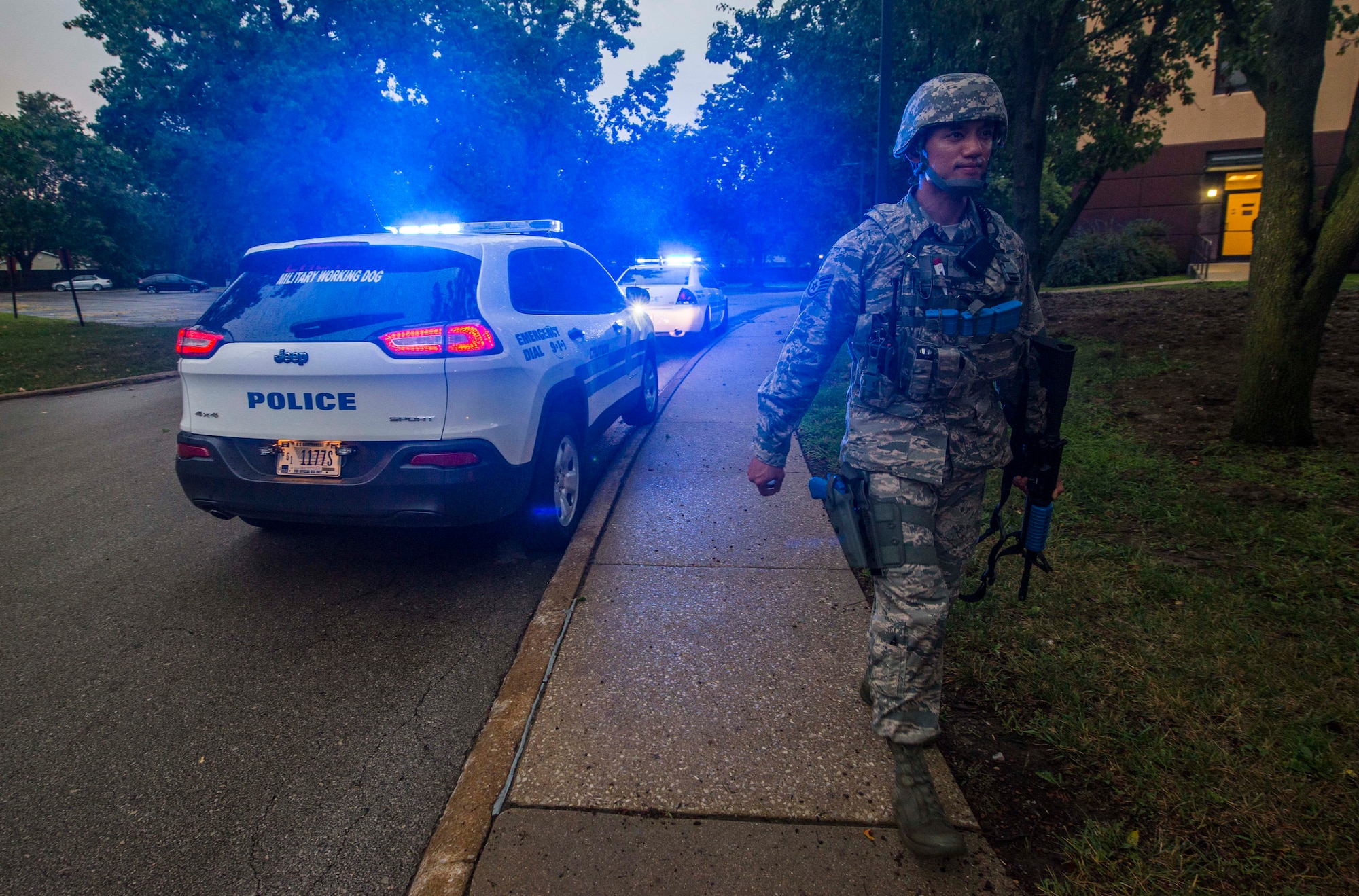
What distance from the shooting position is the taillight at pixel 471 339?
3.57 meters

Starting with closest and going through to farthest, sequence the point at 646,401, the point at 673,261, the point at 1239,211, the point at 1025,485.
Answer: the point at 1025,485 → the point at 646,401 → the point at 673,261 → the point at 1239,211

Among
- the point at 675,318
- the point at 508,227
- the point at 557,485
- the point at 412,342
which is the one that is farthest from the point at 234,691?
the point at 675,318

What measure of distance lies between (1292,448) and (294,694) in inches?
245

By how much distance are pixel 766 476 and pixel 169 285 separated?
63.7 metres

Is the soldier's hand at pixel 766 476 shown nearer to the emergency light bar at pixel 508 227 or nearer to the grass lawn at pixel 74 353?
the emergency light bar at pixel 508 227

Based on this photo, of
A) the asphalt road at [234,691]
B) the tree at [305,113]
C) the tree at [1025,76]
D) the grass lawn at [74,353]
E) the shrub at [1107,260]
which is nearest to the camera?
the asphalt road at [234,691]

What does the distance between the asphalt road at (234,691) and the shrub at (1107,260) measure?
21679 mm

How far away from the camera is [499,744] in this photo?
2.62m

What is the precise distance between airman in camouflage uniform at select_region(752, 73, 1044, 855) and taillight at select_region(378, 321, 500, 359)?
1794 millimetres

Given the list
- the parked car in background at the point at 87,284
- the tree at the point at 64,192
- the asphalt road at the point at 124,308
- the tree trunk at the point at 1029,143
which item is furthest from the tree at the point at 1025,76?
the parked car in background at the point at 87,284

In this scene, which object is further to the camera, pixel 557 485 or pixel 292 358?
pixel 557 485

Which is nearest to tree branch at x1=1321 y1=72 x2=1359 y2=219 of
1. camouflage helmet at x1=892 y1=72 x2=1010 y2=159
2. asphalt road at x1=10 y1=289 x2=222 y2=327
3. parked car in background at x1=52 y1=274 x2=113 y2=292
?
camouflage helmet at x1=892 y1=72 x2=1010 y2=159

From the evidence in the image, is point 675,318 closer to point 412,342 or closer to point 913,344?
point 412,342

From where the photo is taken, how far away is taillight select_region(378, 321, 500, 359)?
351cm
